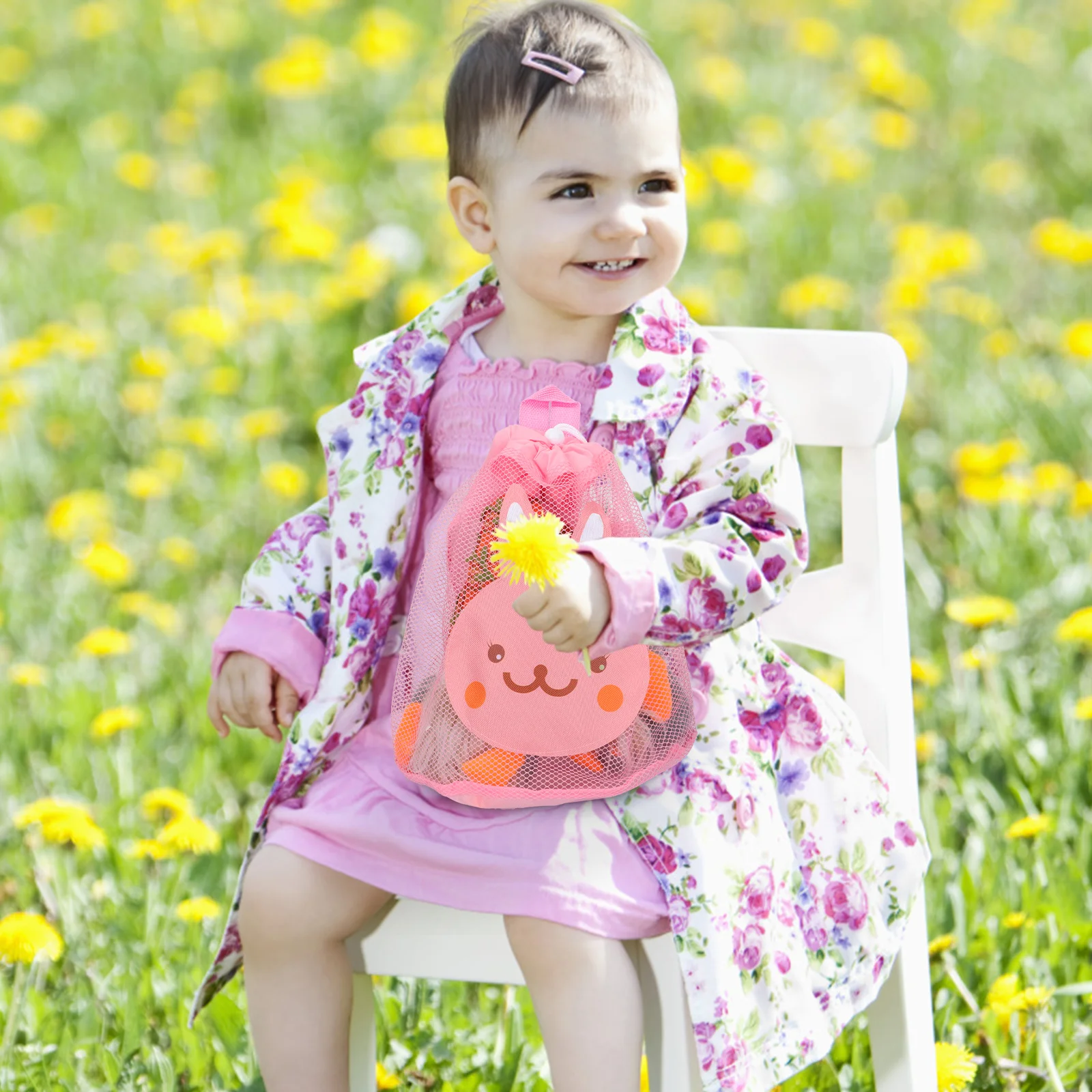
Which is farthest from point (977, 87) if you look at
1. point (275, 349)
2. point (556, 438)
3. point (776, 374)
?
point (556, 438)

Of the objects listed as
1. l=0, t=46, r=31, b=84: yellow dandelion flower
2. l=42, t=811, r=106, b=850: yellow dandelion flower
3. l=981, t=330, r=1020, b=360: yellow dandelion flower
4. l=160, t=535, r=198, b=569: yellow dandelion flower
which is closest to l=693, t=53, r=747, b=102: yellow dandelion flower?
l=981, t=330, r=1020, b=360: yellow dandelion flower

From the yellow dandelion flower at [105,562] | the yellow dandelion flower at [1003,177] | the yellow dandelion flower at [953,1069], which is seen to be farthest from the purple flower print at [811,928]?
the yellow dandelion flower at [1003,177]

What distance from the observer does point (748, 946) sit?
1501mm

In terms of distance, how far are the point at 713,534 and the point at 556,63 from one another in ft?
1.46

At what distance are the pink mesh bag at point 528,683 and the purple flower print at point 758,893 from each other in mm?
129

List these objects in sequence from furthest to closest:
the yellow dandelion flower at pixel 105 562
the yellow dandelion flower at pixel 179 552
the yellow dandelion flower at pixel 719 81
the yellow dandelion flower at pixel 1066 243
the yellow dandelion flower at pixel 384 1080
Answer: the yellow dandelion flower at pixel 719 81 → the yellow dandelion flower at pixel 1066 243 → the yellow dandelion flower at pixel 179 552 → the yellow dandelion flower at pixel 105 562 → the yellow dandelion flower at pixel 384 1080

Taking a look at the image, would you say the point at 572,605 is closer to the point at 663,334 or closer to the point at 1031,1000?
the point at 663,334

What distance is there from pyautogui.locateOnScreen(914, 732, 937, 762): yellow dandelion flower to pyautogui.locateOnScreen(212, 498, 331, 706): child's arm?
0.95 metres

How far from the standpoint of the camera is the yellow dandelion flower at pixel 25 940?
1.75 m

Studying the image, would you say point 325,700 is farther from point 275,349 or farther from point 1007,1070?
point 275,349

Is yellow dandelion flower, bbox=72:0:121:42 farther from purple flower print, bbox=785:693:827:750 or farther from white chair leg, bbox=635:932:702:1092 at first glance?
white chair leg, bbox=635:932:702:1092

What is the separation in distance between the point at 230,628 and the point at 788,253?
263cm

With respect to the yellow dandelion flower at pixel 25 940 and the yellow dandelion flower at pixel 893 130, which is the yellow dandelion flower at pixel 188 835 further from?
the yellow dandelion flower at pixel 893 130

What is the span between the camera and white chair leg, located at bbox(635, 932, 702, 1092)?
1.49 m
